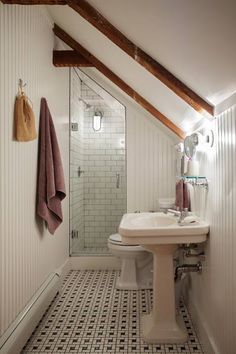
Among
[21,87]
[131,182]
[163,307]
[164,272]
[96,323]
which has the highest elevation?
[21,87]

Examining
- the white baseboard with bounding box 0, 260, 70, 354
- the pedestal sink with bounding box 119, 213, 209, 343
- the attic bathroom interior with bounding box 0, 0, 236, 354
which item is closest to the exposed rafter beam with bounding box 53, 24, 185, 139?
the attic bathroom interior with bounding box 0, 0, 236, 354

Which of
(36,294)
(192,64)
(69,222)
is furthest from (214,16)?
(69,222)

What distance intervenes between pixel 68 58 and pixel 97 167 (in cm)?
157

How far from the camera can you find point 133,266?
2.81m

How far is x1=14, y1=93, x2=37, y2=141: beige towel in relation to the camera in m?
1.77

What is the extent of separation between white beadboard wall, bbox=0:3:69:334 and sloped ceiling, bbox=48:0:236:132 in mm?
486

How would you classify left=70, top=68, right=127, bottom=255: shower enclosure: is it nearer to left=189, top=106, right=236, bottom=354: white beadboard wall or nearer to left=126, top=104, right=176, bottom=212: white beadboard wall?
left=126, top=104, right=176, bottom=212: white beadboard wall

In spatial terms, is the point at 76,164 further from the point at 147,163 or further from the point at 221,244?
the point at 221,244

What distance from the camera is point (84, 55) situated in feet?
→ 8.97

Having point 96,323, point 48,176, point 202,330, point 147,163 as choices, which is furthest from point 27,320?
point 147,163

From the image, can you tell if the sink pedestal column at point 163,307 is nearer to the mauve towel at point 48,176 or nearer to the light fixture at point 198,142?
the light fixture at point 198,142

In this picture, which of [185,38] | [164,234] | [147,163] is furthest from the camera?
[147,163]

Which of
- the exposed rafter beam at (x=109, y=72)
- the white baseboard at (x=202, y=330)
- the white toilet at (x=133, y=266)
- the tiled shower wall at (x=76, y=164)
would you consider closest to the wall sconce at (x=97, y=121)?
the tiled shower wall at (x=76, y=164)

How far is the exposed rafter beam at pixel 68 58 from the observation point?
109 inches
